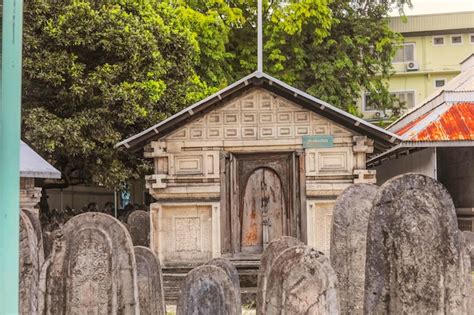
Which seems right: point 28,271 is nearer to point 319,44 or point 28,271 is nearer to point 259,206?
point 259,206

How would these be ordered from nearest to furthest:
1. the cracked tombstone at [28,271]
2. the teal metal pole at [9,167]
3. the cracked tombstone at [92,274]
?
the teal metal pole at [9,167]
the cracked tombstone at [92,274]
the cracked tombstone at [28,271]

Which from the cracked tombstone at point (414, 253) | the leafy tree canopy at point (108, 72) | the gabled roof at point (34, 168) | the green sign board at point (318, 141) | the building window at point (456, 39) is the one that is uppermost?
the building window at point (456, 39)

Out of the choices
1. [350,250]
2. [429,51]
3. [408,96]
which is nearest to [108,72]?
[350,250]

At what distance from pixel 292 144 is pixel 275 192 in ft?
4.09

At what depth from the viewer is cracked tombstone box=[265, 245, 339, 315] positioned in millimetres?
6711

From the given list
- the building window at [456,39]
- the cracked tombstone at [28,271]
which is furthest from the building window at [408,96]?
the cracked tombstone at [28,271]

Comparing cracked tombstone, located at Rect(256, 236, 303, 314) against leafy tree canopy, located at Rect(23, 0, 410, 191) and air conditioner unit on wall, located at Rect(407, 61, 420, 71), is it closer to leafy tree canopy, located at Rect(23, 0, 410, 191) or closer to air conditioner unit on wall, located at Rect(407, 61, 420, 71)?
leafy tree canopy, located at Rect(23, 0, 410, 191)

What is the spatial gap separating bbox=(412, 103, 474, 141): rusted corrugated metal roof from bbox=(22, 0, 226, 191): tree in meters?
7.97

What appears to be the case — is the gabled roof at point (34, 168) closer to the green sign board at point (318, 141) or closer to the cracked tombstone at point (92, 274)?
the green sign board at point (318, 141)

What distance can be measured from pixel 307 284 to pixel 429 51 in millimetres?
33862

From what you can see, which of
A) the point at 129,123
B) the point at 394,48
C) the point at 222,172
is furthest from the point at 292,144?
the point at 394,48

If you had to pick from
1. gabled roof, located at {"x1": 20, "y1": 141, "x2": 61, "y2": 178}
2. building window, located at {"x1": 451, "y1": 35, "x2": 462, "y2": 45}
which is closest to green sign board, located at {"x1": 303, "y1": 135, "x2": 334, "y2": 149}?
gabled roof, located at {"x1": 20, "y1": 141, "x2": 61, "y2": 178}

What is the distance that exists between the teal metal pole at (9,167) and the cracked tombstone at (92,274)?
243 centimetres

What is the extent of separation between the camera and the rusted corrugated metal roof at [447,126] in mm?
17828
